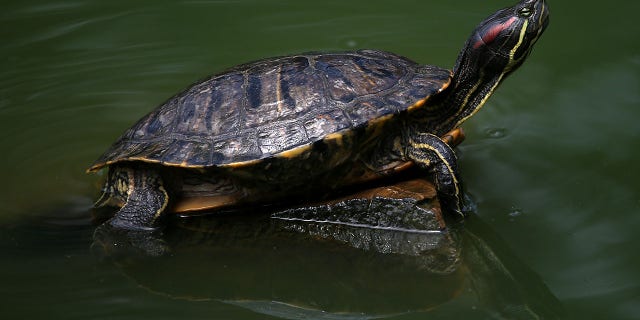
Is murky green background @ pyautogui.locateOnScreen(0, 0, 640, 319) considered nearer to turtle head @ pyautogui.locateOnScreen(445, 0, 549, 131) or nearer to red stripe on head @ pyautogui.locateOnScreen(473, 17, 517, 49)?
turtle head @ pyautogui.locateOnScreen(445, 0, 549, 131)

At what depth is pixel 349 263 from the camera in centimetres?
407

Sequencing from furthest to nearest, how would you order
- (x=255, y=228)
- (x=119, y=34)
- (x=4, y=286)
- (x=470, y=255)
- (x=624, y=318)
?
(x=119, y=34) < (x=255, y=228) < (x=470, y=255) < (x=4, y=286) < (x=624, y=318)

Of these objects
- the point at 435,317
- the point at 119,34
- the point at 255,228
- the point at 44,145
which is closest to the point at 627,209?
the point at 435,317

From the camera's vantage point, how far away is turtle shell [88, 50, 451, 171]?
14.0 ft

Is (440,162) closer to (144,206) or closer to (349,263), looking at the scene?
(349,263)

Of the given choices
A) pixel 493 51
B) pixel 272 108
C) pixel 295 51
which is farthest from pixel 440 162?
pixel 295 51

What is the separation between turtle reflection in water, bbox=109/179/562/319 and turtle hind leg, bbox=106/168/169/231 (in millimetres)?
170

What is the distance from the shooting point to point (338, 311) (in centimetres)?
364

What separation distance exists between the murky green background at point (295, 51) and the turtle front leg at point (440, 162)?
0.27 meters

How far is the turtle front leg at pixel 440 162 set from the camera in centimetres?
436

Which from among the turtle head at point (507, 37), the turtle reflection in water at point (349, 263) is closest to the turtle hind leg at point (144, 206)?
the turtle reflection in water at point (349, 263)

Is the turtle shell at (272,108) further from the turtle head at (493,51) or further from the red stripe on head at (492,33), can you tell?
the red stripe on head at (492,33)

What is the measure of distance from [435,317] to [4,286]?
2.53 meters

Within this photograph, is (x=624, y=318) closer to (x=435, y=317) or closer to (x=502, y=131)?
(x=435, y=317)
